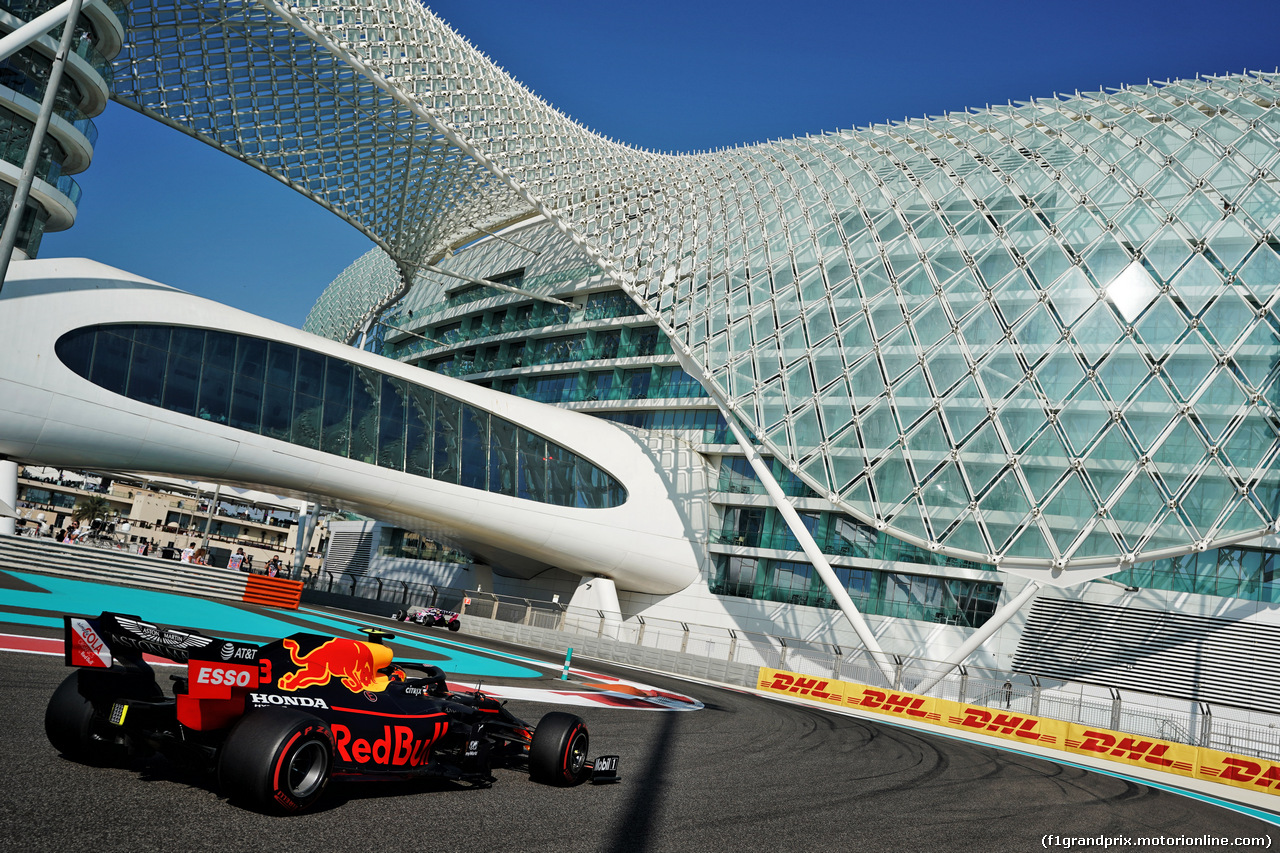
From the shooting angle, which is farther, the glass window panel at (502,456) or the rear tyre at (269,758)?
the glass window panel at (502,456)

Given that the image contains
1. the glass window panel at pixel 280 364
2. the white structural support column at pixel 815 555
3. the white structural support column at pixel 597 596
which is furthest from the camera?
the white structural support column at pixel 597 596

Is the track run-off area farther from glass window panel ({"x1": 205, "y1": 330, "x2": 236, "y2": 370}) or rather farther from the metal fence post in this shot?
glass window panel ({"x1": 205, "y1": 330, "x2": 236, "y2": 370})

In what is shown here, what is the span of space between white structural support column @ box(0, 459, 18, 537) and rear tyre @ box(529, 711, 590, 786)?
23.6m

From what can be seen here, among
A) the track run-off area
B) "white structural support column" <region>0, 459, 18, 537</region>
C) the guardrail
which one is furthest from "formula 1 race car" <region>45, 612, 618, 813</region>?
"white structural support column" <region>0, 459, 18, 537</region>

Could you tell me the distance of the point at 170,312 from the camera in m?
30.6

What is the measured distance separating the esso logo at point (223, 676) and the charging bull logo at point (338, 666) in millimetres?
323

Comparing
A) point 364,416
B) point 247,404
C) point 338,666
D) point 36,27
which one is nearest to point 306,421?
point 247,404

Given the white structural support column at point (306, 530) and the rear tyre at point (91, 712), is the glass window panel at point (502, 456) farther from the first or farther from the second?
the rear tyre at point (91, 712)

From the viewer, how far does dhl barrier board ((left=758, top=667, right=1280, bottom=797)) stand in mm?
21891

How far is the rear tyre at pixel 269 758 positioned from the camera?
607cm

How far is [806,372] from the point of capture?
115ft

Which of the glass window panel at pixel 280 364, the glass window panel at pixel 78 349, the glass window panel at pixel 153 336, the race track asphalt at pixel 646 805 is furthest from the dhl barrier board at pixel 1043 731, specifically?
the glass window panel at pixel 78 349

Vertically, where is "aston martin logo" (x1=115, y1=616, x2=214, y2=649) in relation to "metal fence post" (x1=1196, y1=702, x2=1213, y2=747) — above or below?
above

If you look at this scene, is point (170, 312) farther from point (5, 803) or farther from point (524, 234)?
point (524, 234)
